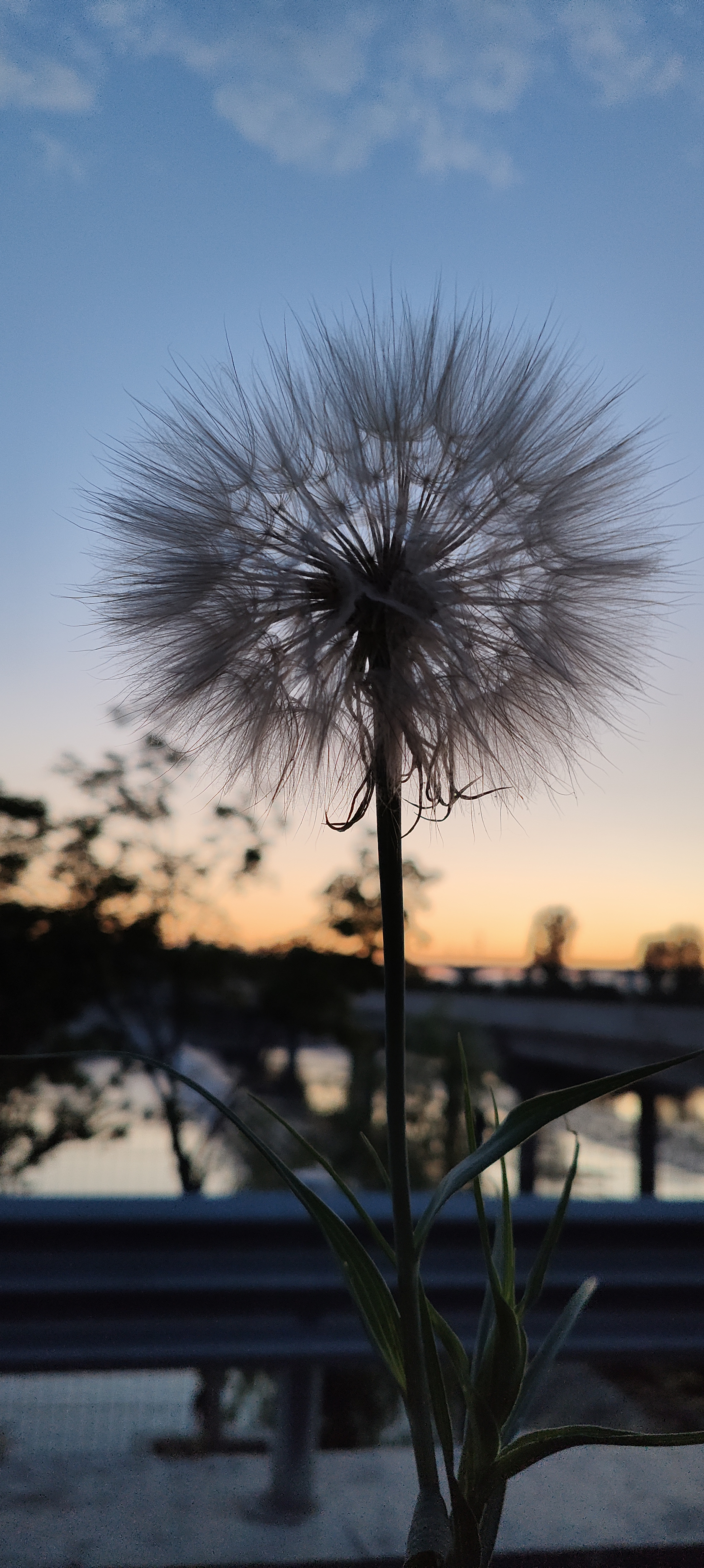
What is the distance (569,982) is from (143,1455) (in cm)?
1436

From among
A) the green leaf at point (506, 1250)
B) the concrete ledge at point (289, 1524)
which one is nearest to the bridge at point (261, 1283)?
the concrete ledge at point (289, 1524)

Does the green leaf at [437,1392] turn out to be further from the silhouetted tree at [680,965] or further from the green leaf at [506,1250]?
the silhouetted tree at [680,965]

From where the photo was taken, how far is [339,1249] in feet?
3.56

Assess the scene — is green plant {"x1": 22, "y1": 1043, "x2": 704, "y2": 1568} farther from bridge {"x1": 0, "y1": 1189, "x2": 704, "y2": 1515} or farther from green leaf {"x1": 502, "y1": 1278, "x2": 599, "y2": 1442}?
bridge {"x1": 0, "y1": 1189, "x2": 704, "y2": 1515}

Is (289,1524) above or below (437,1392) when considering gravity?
below

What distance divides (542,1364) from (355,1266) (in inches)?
9.5

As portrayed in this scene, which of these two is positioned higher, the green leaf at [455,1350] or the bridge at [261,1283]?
the green leaf at [455,1350]

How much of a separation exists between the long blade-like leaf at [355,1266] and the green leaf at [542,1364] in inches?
5.2

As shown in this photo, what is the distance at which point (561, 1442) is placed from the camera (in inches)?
39.6

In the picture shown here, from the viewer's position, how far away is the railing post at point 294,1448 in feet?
4.75

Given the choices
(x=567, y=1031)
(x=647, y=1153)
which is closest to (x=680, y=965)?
(x=567, y=1031)

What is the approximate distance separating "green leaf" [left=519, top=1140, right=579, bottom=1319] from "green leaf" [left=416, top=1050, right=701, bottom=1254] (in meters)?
0.16

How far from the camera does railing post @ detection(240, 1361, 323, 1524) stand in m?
1.45

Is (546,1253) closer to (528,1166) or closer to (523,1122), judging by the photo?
(523,1122)
